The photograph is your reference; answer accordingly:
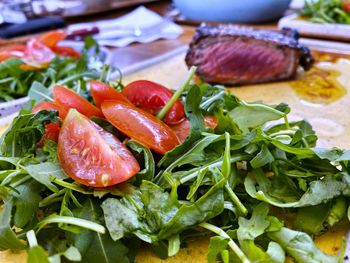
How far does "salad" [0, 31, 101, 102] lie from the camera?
5.97ft

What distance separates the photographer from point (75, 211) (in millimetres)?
914

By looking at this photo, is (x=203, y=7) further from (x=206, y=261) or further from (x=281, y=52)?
(x=206, y=261)

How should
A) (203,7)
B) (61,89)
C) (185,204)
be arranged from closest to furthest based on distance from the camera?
(185,204) < (61,89) < (203,7)

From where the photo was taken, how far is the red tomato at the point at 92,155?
0.93m

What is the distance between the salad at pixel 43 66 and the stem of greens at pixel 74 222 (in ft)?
2.65

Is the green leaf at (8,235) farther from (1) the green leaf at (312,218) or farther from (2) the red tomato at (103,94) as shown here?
(1) the green leaf at (312,218)

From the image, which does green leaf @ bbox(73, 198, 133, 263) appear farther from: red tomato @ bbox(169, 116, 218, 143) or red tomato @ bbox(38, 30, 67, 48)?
red tomato @ bbox(38, 30, 67, 48)

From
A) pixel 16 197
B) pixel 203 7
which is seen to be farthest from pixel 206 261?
pixel 203 7

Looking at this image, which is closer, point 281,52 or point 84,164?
point 84,164

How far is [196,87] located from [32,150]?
439 millimetres

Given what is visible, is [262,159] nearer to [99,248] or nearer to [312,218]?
[312,218]

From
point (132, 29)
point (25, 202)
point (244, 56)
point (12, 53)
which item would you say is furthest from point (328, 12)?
point (25, 202)

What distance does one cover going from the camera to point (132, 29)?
9.25 feet

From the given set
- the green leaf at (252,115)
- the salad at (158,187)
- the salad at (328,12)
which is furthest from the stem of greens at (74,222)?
the salad at (328,12)
